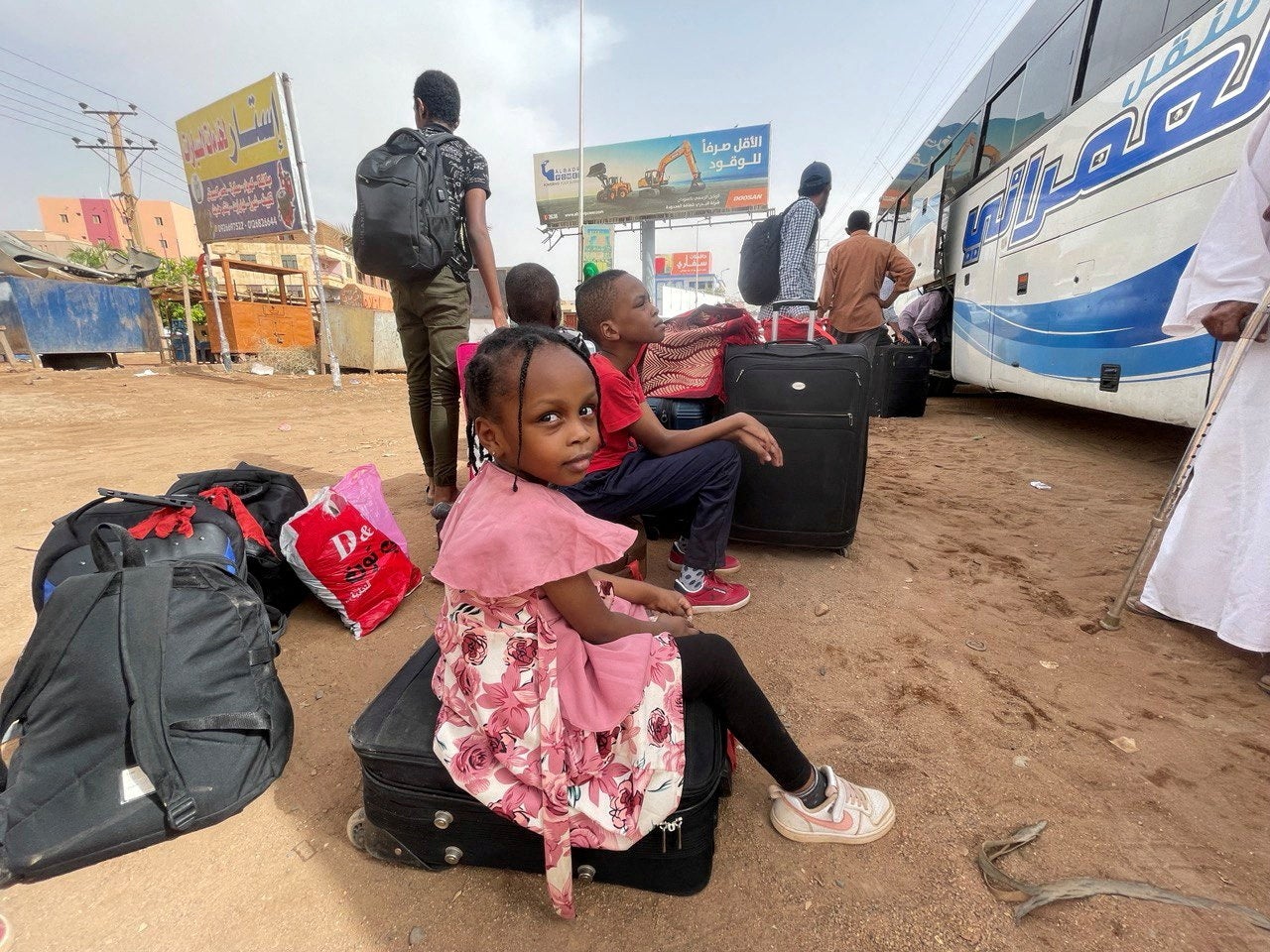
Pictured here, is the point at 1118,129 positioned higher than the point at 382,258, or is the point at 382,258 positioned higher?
the point at 1118,129

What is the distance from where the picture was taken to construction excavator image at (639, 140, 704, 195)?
80.4ft

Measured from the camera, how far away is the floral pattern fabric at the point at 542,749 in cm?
105

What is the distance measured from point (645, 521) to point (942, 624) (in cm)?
148

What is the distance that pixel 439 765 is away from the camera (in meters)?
1.13

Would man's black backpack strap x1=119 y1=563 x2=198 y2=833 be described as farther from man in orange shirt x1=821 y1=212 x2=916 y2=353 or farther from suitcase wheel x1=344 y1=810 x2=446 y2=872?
man in orange shirt x1=821 y1=212 x2=916 y2=353

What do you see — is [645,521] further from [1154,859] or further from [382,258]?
→ [1154,859]

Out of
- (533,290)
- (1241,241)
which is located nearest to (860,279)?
(1241,241)

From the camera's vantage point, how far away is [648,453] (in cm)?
226

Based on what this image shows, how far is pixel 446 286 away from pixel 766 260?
2.18 metres

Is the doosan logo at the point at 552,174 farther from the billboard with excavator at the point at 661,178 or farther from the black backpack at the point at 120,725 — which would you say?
the black backpack at the point at 120,725

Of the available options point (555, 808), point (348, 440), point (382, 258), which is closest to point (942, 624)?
point (555, 808)

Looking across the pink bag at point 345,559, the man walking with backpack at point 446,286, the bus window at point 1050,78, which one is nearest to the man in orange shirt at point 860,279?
the bus window at point 1050,78

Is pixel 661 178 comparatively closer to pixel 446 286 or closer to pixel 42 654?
pixel 446 286

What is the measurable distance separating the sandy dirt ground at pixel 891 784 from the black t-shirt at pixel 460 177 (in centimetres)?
146
